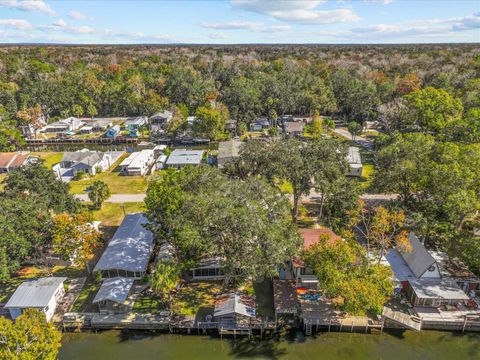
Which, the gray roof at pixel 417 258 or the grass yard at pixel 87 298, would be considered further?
the gray roof at pixel 417 258

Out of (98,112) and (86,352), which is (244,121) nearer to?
(98,112)

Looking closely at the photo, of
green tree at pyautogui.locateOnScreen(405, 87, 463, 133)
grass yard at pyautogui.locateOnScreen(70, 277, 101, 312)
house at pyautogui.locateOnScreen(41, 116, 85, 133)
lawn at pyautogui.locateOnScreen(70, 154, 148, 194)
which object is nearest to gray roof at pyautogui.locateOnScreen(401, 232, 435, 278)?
grass yard at pyautogui.locateOnScreen(70, 277, 101, 312)

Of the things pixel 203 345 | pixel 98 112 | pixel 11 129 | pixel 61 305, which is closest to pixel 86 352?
pixel 61 305

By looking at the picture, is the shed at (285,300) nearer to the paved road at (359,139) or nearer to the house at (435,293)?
the house at (435,293)

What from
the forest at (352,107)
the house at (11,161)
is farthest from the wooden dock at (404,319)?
the house at (11,161)

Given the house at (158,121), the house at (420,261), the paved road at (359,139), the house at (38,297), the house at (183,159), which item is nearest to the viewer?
the house at (38,297)

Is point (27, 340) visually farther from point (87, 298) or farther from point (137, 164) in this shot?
point (137, 164)

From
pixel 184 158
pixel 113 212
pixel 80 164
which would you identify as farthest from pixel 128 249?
pixel 80 164
